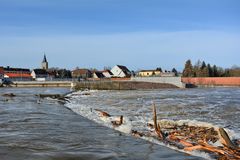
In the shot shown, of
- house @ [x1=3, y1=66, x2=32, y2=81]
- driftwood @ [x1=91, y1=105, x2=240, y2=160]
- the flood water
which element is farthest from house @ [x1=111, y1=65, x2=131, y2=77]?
the flood water

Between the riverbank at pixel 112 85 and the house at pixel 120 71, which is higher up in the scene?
the house at pixel 120 71

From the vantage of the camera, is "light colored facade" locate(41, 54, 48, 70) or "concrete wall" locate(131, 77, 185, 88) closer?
"concrete wall" locate(131, 77, 185, 88)

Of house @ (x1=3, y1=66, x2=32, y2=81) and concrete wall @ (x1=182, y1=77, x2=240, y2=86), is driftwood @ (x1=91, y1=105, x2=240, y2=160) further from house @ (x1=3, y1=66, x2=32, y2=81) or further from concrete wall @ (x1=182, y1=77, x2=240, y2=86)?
house @ (x1=3, y1=66, x2=32, y2=81)

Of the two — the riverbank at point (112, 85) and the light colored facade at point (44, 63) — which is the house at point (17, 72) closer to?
the light colored facade at point (44, 63)

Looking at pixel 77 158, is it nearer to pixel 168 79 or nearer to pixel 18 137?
pixel 18 137

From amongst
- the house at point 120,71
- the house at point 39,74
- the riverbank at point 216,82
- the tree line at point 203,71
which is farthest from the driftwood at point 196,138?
the house at point 120,71

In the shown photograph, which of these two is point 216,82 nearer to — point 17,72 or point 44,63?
point 17,72

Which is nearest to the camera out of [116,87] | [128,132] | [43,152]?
[43,152]

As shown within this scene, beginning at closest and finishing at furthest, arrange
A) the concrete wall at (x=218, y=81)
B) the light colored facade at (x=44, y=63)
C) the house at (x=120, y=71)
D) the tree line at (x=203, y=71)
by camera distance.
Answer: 1. the concrete wall at (x=218, y=81)
2. the tree line at (x=203, y=71)
3. the house at (x=120, y=71)
4. the light colored facade at (x=44, y=63)

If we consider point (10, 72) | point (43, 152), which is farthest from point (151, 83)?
point (10, 72)

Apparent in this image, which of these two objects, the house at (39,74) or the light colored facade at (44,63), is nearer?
the house at (39,74)

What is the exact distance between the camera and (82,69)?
571 feet

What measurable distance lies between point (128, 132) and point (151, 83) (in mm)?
77951

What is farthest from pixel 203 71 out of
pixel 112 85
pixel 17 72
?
pixel 17 72
